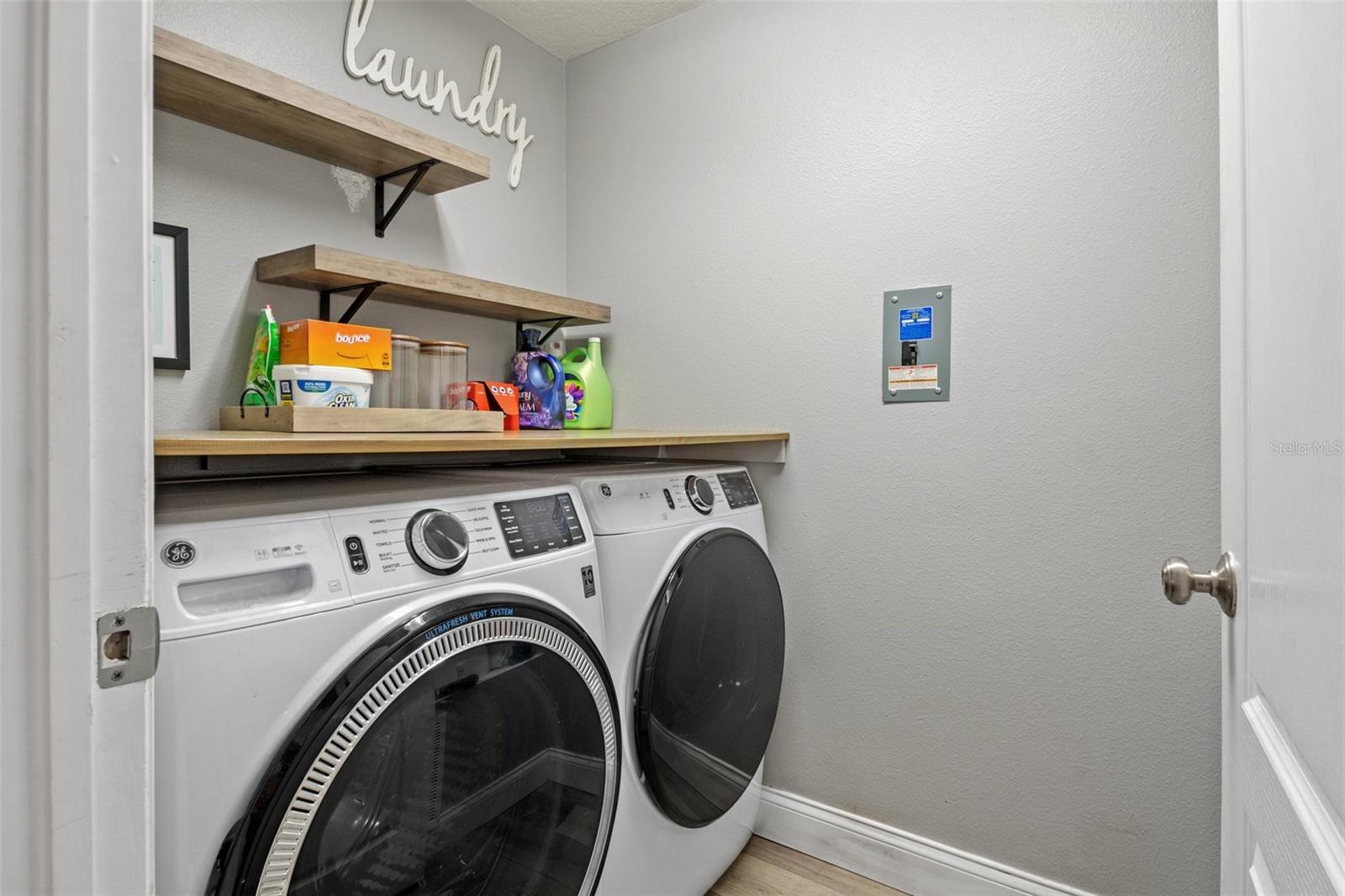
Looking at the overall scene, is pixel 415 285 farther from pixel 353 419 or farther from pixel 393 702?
pixel 393 702

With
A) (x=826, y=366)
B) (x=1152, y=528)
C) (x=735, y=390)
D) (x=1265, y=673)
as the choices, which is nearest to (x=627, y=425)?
(x=735, y=390)

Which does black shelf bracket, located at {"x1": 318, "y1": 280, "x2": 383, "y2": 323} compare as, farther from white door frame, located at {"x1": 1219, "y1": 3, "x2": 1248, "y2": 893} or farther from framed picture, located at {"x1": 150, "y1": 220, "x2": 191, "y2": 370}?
white door frame, located at {"x1": 1219, "y1": 3, "x2": 1248, "y2": 893}

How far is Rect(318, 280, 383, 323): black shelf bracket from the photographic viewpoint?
1615 mm

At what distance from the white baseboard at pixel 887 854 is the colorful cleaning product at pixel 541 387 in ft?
3.96

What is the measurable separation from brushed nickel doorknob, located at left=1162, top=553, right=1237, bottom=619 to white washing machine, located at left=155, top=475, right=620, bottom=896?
2.80 feet

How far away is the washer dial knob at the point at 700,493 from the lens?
1658 mm

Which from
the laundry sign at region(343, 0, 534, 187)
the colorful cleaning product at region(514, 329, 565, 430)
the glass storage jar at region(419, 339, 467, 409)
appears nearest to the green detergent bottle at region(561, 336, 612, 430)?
the colorful cleaning product at region(514, 329, 565, 430)

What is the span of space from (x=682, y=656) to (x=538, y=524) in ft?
1.49

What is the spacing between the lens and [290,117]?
1.45m

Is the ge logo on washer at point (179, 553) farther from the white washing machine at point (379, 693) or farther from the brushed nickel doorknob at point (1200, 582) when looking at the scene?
the brushed nickel doorknob at point (1200, 582)

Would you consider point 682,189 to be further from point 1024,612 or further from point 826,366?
point 1024,612

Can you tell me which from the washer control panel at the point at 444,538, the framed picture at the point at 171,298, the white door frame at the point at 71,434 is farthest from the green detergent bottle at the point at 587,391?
the white door frame at the point at 71,434

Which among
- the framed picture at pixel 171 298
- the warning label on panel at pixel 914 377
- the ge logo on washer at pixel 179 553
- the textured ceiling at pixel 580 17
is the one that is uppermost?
the textured ceiling at pixel 580 17

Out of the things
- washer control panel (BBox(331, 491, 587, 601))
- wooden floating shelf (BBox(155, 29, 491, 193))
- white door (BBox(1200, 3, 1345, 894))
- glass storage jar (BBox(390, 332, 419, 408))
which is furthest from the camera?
glass storage jar (BBox(390, 332, 419, 408))
